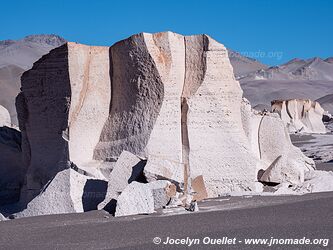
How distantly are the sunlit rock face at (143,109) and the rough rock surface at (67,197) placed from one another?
0.96 metres

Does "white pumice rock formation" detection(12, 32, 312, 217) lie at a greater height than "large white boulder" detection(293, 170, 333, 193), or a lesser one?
greater

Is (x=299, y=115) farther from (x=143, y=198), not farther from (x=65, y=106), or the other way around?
(x=143, y=198)

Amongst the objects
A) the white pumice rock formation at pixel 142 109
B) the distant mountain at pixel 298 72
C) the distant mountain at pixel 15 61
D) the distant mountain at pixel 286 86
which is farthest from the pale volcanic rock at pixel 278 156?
the distant mountain at pixel 298 72

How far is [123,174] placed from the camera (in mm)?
8023

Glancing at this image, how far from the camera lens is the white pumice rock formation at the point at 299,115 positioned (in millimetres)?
39062

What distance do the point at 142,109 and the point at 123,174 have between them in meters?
1.45

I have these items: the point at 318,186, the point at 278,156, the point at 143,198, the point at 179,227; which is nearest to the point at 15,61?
the point at 278,156

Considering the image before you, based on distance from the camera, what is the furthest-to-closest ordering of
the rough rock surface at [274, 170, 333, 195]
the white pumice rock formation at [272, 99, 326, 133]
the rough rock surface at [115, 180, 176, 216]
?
the white pumice rock formation at [272, 99, 326, 133], the rough rock surface at [274, 170, 333, 195], the rough rock surface at [115, 180, 176, 216]

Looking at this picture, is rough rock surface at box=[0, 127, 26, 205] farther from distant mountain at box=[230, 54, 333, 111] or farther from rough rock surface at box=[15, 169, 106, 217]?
distant mountain at box=[230, 54, 333, 111]

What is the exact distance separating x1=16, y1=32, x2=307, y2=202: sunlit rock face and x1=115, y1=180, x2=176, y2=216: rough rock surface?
52.8 inches

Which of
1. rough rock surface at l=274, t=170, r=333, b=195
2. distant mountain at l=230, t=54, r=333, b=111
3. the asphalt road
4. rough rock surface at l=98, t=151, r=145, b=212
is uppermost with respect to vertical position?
distant mountain at l=230, t=54, r=333, b=111

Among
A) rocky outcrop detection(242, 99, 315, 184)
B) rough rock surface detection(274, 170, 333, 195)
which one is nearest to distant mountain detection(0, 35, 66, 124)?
rocky outcrop detection(242, 99, 315, 184)

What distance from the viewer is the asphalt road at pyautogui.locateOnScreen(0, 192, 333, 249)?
529 cm

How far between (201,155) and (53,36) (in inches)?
5369
